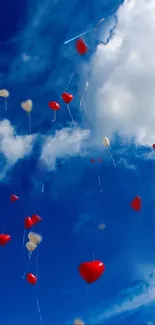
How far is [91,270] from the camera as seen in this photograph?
614 inches

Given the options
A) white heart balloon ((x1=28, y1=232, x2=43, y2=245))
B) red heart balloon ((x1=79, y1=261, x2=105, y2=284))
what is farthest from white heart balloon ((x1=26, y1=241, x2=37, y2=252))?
red heart balloon ((x1=79, y1=261, x2=105, y2=284))

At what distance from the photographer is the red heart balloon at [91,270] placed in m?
15.6

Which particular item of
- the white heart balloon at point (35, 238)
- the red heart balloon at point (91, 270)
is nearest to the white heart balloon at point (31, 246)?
the white heart balloon at point (35, 238)

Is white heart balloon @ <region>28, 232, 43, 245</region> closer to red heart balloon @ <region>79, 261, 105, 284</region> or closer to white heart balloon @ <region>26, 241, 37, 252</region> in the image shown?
white heart balloon @ <region>26, 241, 37, 252</region>

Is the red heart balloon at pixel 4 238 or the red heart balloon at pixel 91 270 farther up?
the red heart balloon at pixel 4 238

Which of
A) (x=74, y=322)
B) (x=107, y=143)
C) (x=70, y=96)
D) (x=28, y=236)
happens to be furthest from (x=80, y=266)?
(x=70, y=96)

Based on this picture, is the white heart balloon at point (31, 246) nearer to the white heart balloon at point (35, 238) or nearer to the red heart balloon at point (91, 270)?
the white heart balloon at point (35, 238)

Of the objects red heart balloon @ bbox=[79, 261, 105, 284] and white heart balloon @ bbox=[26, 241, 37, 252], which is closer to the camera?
red heart balloon @ bbox=[79, 261, 105, 284]

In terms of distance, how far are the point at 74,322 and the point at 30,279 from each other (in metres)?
5.50

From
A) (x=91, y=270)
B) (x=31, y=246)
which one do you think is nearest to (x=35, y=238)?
(x=31, y=246)

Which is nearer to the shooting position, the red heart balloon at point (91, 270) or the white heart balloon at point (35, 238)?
the red heart balloon at point (91, 270)

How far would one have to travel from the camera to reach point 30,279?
20812mm

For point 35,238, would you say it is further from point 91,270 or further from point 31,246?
point 91,270

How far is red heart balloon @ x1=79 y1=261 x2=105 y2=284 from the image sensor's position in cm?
1561
